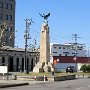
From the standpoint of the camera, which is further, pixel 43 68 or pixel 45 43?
pixel 43 68

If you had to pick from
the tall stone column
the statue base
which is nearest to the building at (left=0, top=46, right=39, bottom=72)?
the statue base

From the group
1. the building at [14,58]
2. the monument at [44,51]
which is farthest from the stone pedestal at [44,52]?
the building at [14,58]

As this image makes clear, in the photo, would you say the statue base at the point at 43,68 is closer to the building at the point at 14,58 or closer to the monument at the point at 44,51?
the monument at the point at 44,51

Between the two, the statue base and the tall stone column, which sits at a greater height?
the tall stone column

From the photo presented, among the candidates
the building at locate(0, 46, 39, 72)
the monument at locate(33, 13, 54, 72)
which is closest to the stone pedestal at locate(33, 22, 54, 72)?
the monument at locate(33, 13, 54, 72)

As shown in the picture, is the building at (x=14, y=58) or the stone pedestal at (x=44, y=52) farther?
the building at (x=14, y=58)

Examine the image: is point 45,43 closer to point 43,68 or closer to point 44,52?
point 44,52

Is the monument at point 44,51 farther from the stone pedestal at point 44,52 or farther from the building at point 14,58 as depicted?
the building at point 14,58

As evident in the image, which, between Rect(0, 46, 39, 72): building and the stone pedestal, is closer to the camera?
the stone pedestal

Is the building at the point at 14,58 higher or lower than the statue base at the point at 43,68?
higher

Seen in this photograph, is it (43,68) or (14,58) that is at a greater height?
(14,58)

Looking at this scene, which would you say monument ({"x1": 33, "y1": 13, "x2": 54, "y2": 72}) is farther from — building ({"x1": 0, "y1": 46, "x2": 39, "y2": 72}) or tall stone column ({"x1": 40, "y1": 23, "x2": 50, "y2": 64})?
building ({"x1": 0, "y1": 46, "x2": 39, "y2": 72})

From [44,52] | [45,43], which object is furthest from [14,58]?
[45,43]

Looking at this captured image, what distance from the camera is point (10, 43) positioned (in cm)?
11506
